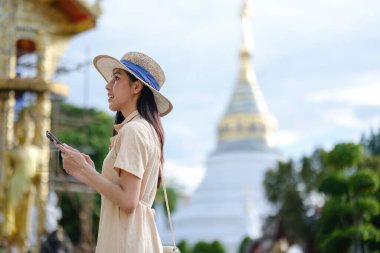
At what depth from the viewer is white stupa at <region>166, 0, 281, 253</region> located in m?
44.1

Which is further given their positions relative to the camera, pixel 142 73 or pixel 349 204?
pixel 349 204

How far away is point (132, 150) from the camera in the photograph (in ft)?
10.7

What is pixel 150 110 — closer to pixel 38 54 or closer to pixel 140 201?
pixel 140 201

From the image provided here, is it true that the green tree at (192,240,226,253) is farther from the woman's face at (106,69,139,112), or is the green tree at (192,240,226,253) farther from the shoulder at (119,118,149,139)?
the shoulder at (119,118,149,139)

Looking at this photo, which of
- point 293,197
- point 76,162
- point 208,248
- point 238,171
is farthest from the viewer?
point 238,171

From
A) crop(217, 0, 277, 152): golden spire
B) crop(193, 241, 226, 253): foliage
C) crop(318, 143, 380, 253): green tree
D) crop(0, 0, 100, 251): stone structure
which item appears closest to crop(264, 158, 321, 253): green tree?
crop(193, 241, 226, 253): foliage

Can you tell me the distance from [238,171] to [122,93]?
44932 millimetres

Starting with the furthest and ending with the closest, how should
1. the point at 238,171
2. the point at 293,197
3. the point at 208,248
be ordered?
the point at 238,171, the point at 208,248, the point at 293,197

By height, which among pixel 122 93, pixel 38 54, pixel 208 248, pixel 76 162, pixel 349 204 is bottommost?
pixel 76 162

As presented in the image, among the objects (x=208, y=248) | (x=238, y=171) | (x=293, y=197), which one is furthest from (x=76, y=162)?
(x=238, y=171)

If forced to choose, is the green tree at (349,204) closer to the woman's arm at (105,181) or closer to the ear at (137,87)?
the ear at (137,87)

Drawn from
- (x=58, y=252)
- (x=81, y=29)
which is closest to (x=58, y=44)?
(x=81, y=29)

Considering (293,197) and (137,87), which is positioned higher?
(293,197)

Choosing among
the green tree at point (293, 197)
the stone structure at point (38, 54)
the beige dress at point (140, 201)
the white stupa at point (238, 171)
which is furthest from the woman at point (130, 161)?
the white stupa at point (238, 171)
